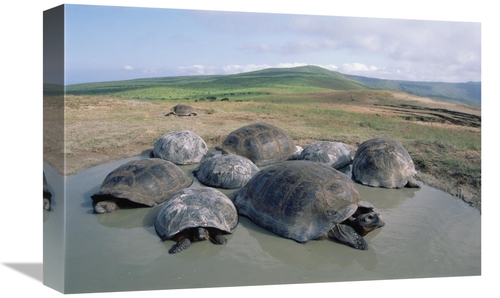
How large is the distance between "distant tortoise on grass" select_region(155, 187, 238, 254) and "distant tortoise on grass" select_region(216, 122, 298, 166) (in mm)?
4716

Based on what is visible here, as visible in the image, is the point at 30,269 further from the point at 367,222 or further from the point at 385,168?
the point at 385,168

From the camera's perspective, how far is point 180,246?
723cm

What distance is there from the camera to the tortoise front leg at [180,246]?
7.16 metres

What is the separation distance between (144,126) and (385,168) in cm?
1136

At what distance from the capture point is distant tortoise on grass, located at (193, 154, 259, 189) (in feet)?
34.3

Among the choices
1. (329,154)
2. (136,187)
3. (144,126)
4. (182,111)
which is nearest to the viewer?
(136,187)

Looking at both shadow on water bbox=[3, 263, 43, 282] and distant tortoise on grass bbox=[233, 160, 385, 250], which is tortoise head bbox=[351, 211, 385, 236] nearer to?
distant tortoise on grass bbox=[233, 160, 385, 250]

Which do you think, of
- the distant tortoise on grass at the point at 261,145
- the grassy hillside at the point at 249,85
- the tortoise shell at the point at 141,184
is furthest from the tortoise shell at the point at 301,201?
the grassy hillside at the point at 249,85

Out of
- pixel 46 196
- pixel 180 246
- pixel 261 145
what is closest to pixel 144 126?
pixel 261 145

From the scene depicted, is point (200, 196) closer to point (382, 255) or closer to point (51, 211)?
point (51, 211)

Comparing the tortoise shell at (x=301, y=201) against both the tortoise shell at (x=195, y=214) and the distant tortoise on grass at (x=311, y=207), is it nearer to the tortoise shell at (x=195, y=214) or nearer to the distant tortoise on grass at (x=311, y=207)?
the distant tortoise on grass at (x=311, y=207)

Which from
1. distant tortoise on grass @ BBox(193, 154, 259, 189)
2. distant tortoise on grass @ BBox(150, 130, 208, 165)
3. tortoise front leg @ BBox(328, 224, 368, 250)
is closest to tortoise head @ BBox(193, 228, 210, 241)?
tortoise front leg @ BBox(328, 224, 368, 250)

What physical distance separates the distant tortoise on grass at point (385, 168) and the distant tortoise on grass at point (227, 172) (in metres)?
2.87

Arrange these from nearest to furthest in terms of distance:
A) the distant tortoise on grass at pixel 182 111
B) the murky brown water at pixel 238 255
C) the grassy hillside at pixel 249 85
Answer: the murky brown water at pixel 238 255
the distant tortoise on grass at pixel 182 111
the grassy hillside at pixel 249 85
